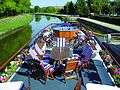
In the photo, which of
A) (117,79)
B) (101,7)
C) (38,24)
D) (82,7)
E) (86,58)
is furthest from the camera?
(82,7)

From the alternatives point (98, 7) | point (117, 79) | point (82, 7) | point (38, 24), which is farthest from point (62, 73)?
point (82, 7)

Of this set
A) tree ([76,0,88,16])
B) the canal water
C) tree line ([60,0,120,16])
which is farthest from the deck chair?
tree ([76,0,88,16])

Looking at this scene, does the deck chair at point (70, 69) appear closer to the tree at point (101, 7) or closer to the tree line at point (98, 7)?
the tree line at point (98, 7)

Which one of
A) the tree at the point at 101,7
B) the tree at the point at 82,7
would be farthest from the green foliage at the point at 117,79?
the tree at the point at 82,7

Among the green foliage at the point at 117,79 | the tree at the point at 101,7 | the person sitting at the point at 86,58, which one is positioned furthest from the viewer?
the tree at the point at 101,7

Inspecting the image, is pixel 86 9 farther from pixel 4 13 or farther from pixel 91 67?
pixel 91 67

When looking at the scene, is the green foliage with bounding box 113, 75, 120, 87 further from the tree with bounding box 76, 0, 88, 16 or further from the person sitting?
the tree with bounding box 76, 0, 88, 16

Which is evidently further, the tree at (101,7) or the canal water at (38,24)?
the tree at (101,7)

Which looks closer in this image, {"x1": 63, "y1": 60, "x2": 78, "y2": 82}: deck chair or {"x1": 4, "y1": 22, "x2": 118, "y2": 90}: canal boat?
{"x1": 4, "y1": 22, "x2": 118, "y2": 90}: canal boat

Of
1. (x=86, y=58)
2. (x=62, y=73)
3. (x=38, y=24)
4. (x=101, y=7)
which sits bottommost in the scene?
(x=38, y=24)

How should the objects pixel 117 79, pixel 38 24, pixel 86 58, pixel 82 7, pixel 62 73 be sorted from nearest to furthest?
pixel 117 79, pixel 62 73, pixel 86 58, pixel 38 24, pixel 82 7

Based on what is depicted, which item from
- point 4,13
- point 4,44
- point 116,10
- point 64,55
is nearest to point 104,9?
point 116,10

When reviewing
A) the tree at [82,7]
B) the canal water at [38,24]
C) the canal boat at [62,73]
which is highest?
the canal boat at [62,73]

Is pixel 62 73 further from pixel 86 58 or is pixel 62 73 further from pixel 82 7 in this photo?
pixel 82 7
